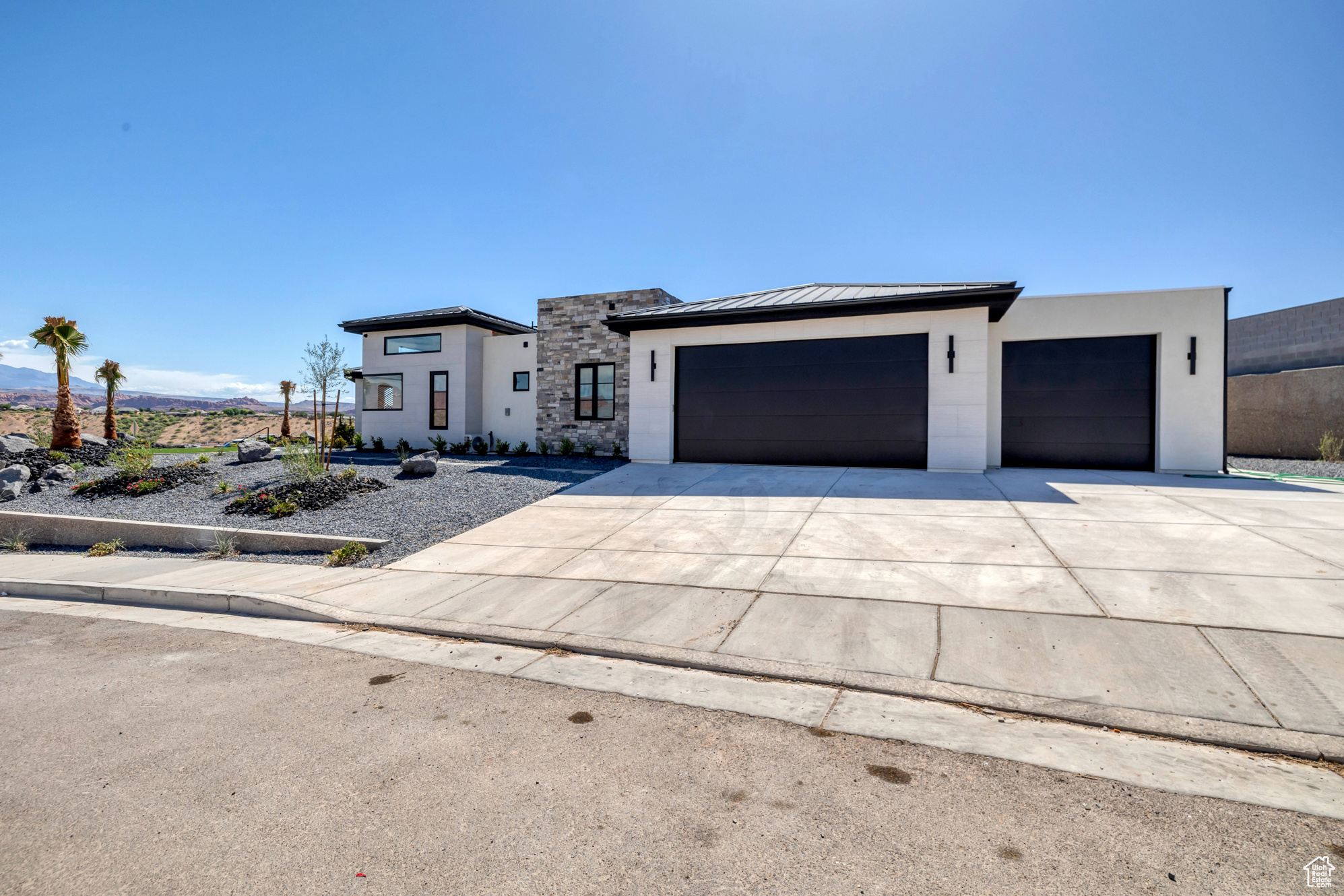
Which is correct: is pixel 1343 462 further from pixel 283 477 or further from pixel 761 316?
pixel 283 477

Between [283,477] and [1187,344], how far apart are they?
59.2ft

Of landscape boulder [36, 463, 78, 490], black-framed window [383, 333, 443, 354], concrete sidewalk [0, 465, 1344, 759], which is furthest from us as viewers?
black-framed window [383, 333, 443, 354]

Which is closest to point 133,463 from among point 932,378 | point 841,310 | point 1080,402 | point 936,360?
point 841,310

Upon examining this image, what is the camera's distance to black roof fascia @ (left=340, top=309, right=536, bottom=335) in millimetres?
19422

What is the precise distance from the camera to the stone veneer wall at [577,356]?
17.6 metres

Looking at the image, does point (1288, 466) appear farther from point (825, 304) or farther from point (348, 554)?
point (348, 554)

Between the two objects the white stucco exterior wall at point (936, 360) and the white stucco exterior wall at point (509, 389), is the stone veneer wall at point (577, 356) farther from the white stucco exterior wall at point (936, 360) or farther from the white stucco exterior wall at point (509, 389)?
the white stucco exterior wall at point (936, 360)

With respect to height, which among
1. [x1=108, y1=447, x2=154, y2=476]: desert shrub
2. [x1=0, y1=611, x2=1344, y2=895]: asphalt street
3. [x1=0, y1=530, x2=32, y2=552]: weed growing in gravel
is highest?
[x1=108, y1=447, x2=154, y2=476]: desert shrub

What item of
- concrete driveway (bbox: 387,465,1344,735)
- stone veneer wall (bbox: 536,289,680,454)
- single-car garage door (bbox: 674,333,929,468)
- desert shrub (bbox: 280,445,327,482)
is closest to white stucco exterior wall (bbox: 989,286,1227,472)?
single-car garage door (bbox: 674,333,929,468)

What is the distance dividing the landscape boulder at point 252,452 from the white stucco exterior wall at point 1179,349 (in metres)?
16.9

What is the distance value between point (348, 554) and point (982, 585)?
7.33 metres

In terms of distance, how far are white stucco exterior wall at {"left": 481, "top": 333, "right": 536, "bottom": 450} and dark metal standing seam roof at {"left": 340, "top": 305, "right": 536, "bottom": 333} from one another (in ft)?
2.16

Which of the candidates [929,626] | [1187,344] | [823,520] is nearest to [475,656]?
[929,626]

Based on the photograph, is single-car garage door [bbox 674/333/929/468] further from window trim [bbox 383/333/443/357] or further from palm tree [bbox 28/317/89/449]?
palm tree [bbox 28/317/89/449]
